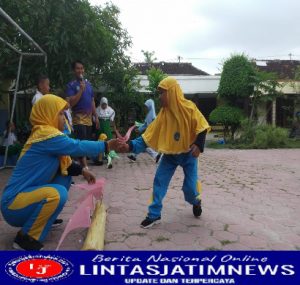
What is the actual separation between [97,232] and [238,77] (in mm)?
14475

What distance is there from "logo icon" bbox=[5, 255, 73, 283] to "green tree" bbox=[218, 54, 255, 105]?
1498 centimetres

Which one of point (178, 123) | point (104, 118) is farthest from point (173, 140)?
point (104, 118)

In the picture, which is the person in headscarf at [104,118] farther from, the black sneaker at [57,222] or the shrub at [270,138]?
the shrub at [270,138]

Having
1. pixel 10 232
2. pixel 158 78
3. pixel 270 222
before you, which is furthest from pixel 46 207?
pixel 158 78

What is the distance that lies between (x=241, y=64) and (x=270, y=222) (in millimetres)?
13501

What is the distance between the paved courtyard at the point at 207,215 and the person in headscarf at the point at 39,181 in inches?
10.8

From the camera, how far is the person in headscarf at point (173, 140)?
4242mm

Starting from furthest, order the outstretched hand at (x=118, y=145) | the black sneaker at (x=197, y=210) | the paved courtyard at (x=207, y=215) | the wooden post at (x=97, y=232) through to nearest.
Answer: the black sneaker at (x=197, y=210)
the outstretched hand at (x=118, y=145)
the paved courtyard at (x=207, y=215)
the wooden post at (x=97, y=232)

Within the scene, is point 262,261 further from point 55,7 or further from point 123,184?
point 55,7

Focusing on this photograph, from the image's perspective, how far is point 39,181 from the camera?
3621 mm

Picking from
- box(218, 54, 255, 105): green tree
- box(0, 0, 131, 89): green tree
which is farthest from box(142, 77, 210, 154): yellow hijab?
box(218, 54, 255, 105): green tree

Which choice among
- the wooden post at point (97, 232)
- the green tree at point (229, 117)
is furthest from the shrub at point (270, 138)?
the wooden post at point (97, 232)

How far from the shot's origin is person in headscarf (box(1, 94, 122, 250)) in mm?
3512

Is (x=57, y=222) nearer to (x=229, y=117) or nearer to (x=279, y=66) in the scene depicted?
(x=229, y=117)
